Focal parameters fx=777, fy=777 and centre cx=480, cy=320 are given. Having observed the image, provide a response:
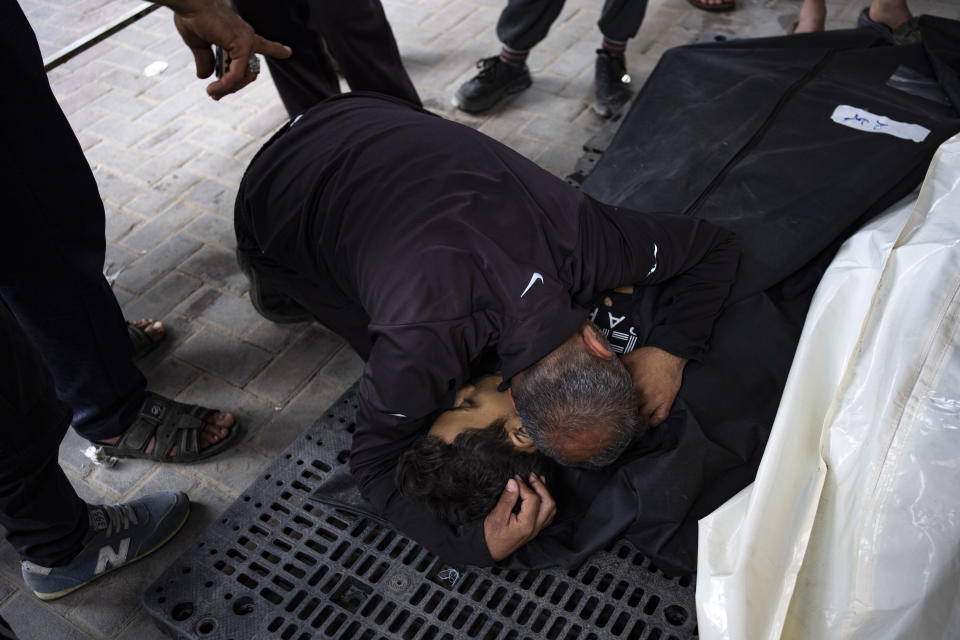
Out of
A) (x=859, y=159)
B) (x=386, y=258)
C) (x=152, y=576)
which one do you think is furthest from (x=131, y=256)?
(x=859, y=159)

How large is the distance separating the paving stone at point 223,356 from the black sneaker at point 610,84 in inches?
70.0

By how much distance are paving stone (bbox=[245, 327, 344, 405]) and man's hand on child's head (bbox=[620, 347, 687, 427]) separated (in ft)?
3.50

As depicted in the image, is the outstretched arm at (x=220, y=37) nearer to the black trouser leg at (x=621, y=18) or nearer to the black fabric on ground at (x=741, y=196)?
the black fabric on ground at (x=741, y=196)

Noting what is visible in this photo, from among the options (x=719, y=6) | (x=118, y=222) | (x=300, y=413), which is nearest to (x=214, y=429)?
(x=300, y=413)

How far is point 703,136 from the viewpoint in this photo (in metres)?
2.45

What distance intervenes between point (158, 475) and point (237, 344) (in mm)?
523

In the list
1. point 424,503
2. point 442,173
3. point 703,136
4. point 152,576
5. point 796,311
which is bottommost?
Result: point 152,576

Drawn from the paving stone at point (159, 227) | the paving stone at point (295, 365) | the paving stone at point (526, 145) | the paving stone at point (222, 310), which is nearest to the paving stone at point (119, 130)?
the paving stone at point (159, 227)

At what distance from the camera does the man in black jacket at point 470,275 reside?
1.63 m

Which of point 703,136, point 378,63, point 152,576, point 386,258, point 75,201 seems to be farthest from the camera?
point 378,63

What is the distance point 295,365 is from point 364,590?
2.98 feet

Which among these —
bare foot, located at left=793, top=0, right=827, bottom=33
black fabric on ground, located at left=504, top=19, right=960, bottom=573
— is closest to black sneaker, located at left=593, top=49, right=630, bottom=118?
black fabric on ground, located at left=504, top=19, right=960, bottom=573

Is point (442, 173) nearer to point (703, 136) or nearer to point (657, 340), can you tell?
point (657, 340)

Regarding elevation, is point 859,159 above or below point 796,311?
above
